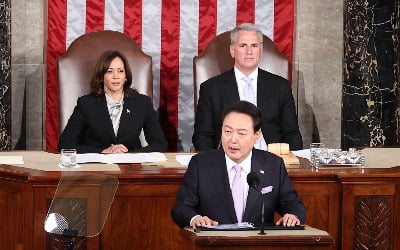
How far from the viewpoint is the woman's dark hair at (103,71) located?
5867mm

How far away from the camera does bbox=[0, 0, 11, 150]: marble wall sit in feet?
21.4

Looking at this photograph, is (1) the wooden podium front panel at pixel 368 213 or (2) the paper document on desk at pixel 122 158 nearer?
(1) the wooden podium front panel at pixel 368 213

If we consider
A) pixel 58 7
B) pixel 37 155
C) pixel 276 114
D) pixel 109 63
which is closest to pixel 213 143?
pixel 276 114

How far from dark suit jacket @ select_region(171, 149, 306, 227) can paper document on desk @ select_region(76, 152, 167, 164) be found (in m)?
1.13

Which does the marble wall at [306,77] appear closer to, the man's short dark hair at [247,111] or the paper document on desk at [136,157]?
the paper document on desk at [136,157]

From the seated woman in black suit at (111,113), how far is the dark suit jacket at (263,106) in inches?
13.9

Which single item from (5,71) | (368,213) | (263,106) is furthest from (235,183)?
(5,71)

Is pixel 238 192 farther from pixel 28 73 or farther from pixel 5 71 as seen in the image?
pixel 28 73

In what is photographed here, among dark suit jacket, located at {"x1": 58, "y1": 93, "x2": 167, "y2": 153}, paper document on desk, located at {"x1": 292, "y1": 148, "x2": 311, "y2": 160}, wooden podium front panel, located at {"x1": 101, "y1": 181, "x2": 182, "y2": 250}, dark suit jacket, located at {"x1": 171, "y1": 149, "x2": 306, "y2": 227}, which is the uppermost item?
dark suit jacket, located at {"x1": 58, "y1": 93, "x2": 167, "y2": 153}

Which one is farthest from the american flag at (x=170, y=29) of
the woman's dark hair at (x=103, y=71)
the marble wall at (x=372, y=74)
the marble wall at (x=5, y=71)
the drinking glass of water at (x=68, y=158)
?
the drinking glass of water at (x=68, y=158)

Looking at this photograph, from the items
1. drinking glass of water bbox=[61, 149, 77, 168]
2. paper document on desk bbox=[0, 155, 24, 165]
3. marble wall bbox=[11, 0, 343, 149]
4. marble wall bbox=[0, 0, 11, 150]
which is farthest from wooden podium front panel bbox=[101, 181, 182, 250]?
marble wall bbox=[11, 0, 343, 149]

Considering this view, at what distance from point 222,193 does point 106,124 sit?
227cm

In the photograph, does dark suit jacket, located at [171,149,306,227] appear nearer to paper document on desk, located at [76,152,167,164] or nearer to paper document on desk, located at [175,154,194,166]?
paper document on desk, located at [175,154,194,166]

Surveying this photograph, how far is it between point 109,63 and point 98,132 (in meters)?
0.48
